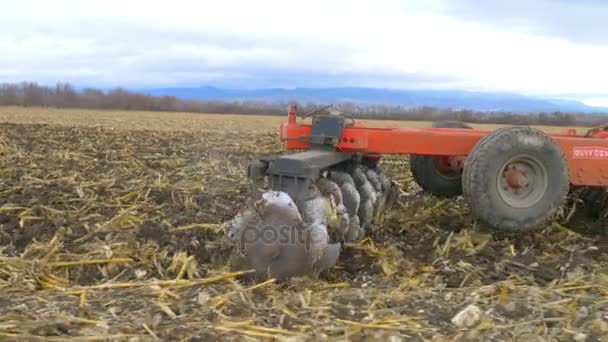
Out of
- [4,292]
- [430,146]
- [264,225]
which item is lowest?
[4,292]

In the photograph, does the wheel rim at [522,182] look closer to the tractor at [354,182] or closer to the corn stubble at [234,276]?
the tractor at [354,182]

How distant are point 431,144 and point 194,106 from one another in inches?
2797

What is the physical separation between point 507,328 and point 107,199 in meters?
4.91

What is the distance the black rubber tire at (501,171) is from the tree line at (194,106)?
52.4 meters

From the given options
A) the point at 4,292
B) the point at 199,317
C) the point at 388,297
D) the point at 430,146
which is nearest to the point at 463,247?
the point at 430,146

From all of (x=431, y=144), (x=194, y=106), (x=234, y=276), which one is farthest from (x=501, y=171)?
(x=194, y=106)

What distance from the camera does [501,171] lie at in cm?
543

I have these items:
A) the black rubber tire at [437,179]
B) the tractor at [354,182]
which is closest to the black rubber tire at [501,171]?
the tractor at [354,182]

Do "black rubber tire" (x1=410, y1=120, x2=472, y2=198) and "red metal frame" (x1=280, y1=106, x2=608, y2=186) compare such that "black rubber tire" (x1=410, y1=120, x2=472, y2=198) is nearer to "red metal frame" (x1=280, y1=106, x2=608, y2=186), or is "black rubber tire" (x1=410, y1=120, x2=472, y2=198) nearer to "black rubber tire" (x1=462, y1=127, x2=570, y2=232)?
"red metal frame" (x1=280, y1=106, x2=608, y2=186)

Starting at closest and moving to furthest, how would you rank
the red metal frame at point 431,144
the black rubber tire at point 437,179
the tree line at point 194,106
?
the red metal frame at point 431,144 → the black rubber tire at point 437,179 → the tree line at point 194,106

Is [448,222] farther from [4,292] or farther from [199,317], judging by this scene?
[4,292]

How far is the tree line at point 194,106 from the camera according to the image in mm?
60844

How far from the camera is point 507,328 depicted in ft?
12.2

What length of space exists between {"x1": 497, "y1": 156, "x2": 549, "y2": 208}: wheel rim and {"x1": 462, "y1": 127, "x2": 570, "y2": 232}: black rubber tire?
2cm
